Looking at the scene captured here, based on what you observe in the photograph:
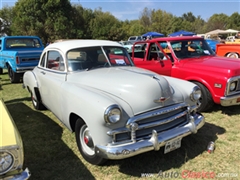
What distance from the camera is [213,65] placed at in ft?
15.8

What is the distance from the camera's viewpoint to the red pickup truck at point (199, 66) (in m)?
4.45

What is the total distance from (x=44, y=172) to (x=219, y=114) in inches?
145

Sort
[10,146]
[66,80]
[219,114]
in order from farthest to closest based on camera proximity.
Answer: [219,114]
[66,80]
[10,146]

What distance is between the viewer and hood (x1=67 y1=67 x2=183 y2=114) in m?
2.88

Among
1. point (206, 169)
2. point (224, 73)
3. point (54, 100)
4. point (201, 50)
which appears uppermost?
point (201, 50)

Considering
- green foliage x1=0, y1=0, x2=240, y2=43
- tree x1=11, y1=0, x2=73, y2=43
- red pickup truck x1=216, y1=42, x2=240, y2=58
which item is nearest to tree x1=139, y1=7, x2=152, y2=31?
green foliage x1=0, y1=0, x2=240, y2=43

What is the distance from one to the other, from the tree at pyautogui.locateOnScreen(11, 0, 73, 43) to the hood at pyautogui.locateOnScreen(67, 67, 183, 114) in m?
29.3

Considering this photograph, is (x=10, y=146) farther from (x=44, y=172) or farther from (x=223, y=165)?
(x=223, y=165)

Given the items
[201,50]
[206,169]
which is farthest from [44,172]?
[201,50]

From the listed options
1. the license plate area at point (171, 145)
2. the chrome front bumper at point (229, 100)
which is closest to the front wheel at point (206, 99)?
the chrome front bumper at point (229, 100)

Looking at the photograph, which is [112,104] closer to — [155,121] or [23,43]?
[155,121]

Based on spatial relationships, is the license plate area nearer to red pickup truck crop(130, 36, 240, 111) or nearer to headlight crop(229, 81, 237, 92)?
red pickup truck crop(130, 36, 240, 111)

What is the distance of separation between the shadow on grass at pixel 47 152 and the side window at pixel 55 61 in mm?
1171

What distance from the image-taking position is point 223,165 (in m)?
3.02
